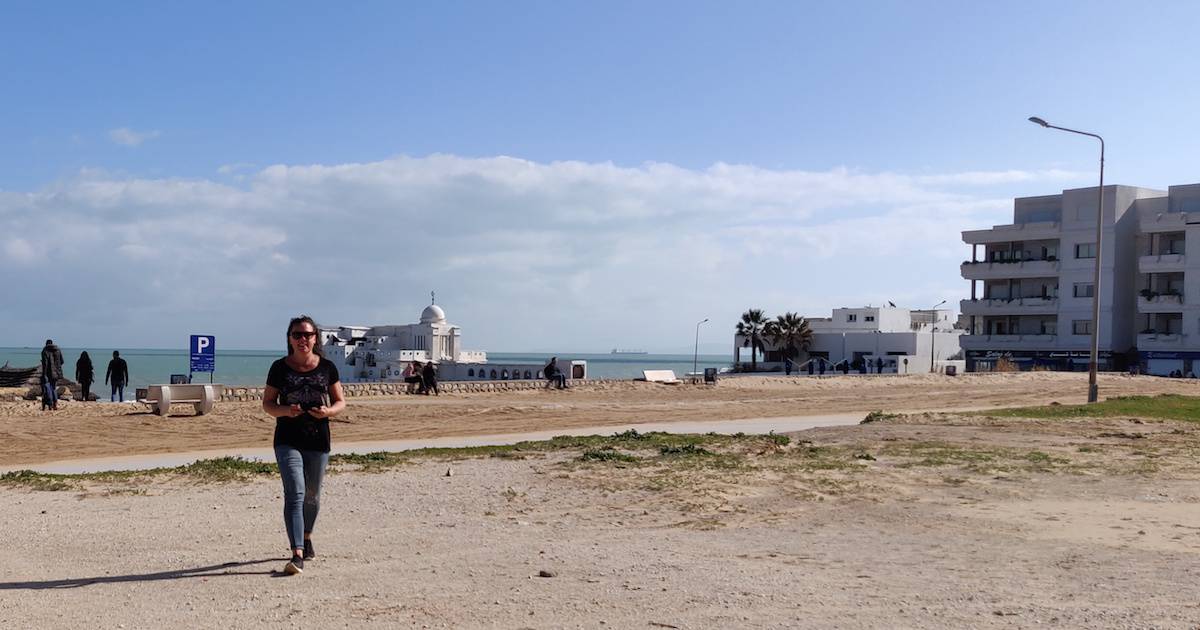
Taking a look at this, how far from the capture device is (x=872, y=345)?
8369 cm

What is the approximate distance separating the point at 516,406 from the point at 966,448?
1880cm

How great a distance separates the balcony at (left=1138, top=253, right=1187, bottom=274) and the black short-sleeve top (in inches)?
2935

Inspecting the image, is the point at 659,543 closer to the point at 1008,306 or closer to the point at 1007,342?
the point at 1007,342

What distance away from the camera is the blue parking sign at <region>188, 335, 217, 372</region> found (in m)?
31.2

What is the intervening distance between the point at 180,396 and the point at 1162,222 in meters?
66.4

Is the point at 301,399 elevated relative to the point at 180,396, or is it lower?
elevated

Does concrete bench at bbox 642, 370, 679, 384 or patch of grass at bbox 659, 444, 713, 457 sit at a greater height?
patch of grass at bbox 659, 444, 713, 457

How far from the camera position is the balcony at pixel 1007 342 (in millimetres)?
76000

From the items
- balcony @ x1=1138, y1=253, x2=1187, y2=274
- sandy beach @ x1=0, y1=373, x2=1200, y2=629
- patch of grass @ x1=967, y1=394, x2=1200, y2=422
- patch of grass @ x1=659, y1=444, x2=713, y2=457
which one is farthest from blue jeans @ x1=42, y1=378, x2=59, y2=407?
balcony @ x1=1138, y1=253, x2=1187, y2=274

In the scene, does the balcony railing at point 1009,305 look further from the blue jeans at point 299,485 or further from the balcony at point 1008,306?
the blue jeans at point 299,485

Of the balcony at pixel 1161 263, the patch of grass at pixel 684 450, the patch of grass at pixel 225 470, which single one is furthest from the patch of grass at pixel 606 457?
the balcony at pixel 1161 263

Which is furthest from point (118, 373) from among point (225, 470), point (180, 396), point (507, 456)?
point (507, 456)

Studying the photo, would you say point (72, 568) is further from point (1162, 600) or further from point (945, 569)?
point (1162, 600)

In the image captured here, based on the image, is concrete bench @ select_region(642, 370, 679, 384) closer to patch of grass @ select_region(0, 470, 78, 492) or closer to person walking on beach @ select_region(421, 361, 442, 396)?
person walking on beach @ select_region(421, 361, 442, 396)
